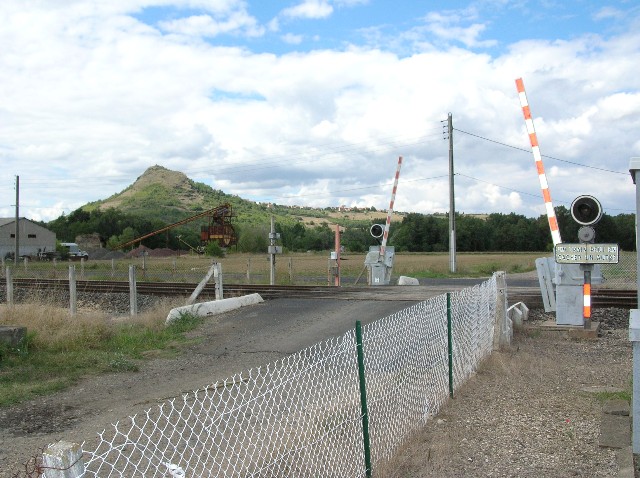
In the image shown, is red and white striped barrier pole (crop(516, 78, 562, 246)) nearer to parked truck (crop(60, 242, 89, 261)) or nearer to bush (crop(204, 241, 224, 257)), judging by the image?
bush (crop(204, 241, 224, 257))

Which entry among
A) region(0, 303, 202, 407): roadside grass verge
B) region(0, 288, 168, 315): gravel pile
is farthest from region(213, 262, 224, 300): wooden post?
region(0, 288, 168, 315): gravel pile

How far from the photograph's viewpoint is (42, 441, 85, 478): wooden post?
90.3 inches

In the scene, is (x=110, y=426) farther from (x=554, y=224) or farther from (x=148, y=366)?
(x=554, y=224)

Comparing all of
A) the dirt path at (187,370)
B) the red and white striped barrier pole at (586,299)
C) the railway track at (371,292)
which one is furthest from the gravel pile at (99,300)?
the red and white striped barrier pole at (586,299)

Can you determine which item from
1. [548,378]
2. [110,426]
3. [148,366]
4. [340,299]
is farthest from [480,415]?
[340,299]

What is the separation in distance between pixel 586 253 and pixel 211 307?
295 inches

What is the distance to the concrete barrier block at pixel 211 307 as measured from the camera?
13.1 metres

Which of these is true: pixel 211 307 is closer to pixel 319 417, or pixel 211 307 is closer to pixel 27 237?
pixel 319 417

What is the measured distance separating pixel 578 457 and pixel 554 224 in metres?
7.13

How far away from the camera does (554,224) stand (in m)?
11.9

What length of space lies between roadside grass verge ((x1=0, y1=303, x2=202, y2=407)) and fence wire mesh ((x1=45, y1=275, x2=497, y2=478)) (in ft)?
7.27

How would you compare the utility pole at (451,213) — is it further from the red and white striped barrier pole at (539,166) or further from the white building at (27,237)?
the white building at (27,237)

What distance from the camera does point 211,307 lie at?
45.3 feet

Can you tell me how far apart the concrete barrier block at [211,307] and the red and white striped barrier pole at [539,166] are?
22.9ft
